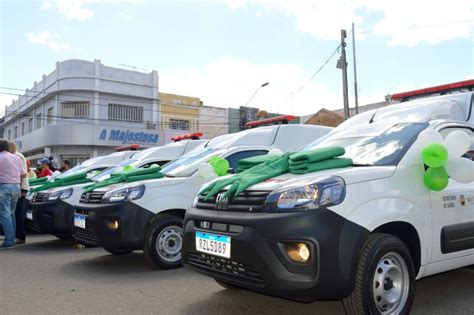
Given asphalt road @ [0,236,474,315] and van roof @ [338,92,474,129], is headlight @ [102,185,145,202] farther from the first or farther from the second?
van roof @ [338,92,474,129]

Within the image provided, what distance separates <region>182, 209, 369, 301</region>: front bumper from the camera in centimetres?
295

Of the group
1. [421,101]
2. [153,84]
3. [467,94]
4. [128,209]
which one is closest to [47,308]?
[128,209]

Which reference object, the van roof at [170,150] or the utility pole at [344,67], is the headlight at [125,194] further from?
the utility pole at [344,67]

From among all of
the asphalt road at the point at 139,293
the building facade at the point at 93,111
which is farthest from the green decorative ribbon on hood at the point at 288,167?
the building facade at the point at 93,111

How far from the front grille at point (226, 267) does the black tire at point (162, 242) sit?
1.70 metres

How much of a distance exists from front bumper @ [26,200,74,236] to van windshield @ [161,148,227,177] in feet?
6.15

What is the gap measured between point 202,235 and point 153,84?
2806 cm

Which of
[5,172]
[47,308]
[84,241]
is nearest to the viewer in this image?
[47,308]

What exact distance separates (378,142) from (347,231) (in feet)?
4.18

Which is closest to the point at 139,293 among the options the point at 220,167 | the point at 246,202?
the point at 246,202

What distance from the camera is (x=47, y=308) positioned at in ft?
13.0

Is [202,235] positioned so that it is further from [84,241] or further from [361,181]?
[84,241]

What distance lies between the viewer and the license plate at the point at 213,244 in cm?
328

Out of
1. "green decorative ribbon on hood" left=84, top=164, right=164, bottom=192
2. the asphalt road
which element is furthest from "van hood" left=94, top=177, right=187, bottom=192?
the asphalt road
